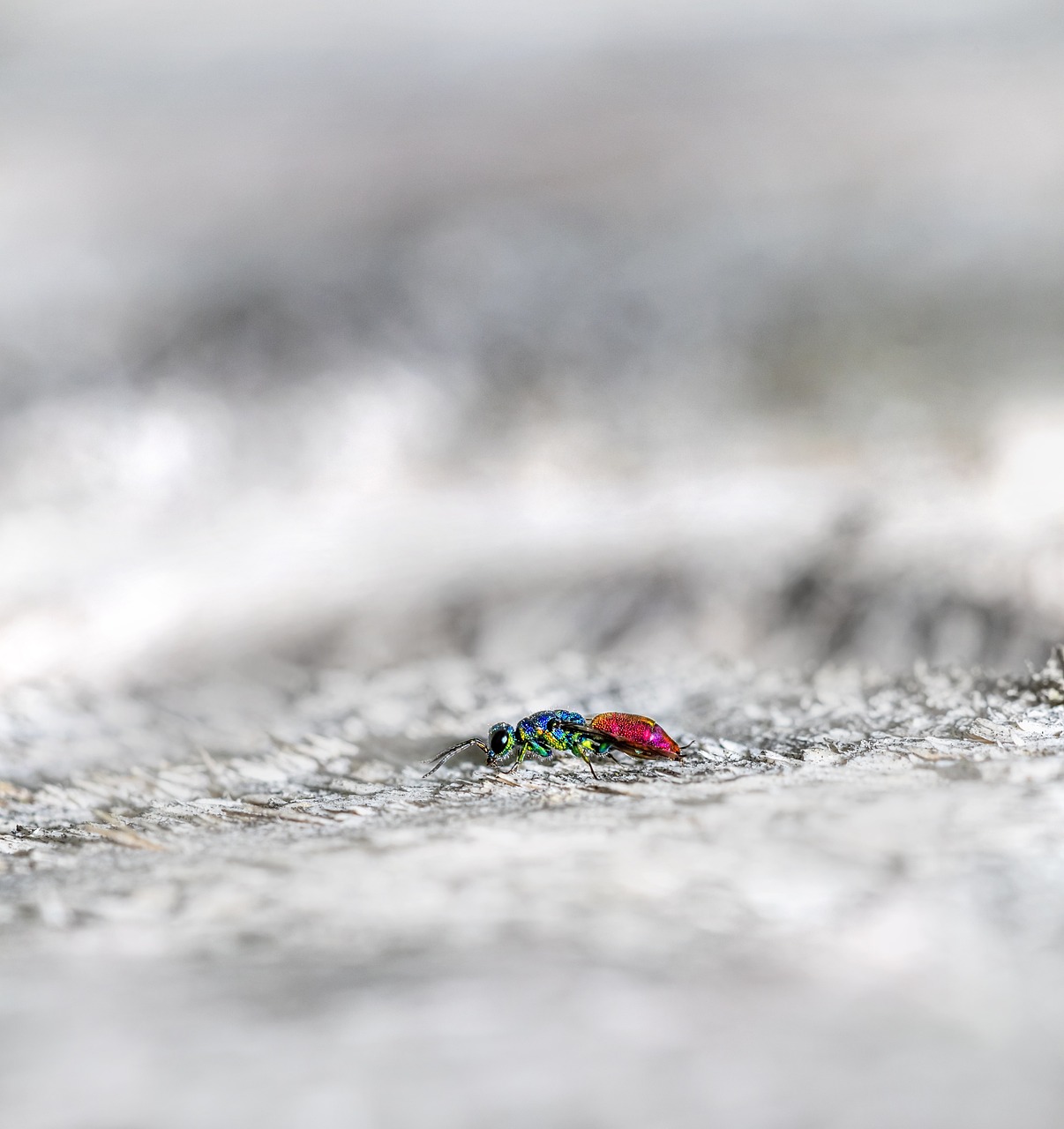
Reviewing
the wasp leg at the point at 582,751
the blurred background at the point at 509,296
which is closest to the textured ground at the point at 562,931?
the wasp leg at the point at 582,751

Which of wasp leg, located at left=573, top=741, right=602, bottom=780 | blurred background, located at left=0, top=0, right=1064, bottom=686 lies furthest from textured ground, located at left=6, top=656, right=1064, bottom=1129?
blurred background, located at left=0, top=0, right=1064, bottom=686

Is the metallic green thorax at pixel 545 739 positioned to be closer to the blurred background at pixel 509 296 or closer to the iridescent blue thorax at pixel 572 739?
the iridescent blue thorax at pixel 572 739

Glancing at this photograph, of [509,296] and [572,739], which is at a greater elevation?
[509,296]

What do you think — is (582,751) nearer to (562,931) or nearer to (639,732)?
(639,732)

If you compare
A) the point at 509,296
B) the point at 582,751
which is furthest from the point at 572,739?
the point at 509,296

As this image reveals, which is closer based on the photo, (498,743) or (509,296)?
(498,743)
